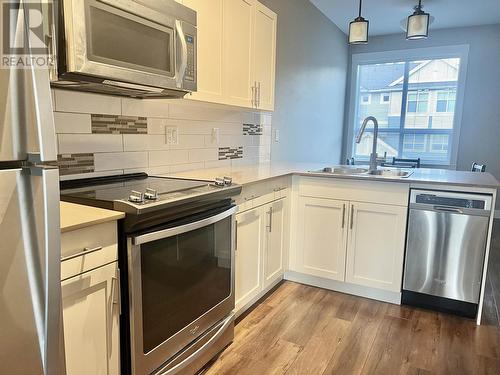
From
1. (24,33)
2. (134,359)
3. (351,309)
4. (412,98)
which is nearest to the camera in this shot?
(24,33)

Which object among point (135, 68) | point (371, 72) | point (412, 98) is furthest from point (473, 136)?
point (135, 68)

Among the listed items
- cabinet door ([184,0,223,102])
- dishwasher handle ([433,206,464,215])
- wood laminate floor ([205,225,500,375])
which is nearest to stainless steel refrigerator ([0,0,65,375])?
wood laminate floor ([205,225,500,375])

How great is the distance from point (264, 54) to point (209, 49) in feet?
2.33

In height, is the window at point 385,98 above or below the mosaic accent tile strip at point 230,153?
above

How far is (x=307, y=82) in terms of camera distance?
13.7 feet

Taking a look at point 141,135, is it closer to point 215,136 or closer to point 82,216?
point 215,136

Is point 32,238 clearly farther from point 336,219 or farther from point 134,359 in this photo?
point 336,219

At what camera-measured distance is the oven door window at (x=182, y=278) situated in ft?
4.36

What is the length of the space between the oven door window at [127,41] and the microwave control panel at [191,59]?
0.11 metres

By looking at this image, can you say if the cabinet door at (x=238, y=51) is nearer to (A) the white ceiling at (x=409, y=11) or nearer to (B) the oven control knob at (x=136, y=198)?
(B) the oven control knob at (x=136, y=198)

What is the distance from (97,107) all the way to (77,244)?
0.88m

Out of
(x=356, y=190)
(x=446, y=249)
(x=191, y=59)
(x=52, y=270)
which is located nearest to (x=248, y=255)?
(x=356, y=190)

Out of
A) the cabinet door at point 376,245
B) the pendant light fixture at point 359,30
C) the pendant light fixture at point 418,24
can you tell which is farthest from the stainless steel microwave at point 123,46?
the pendant light fixture at point 418,24

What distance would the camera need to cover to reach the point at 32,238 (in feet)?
2.60
